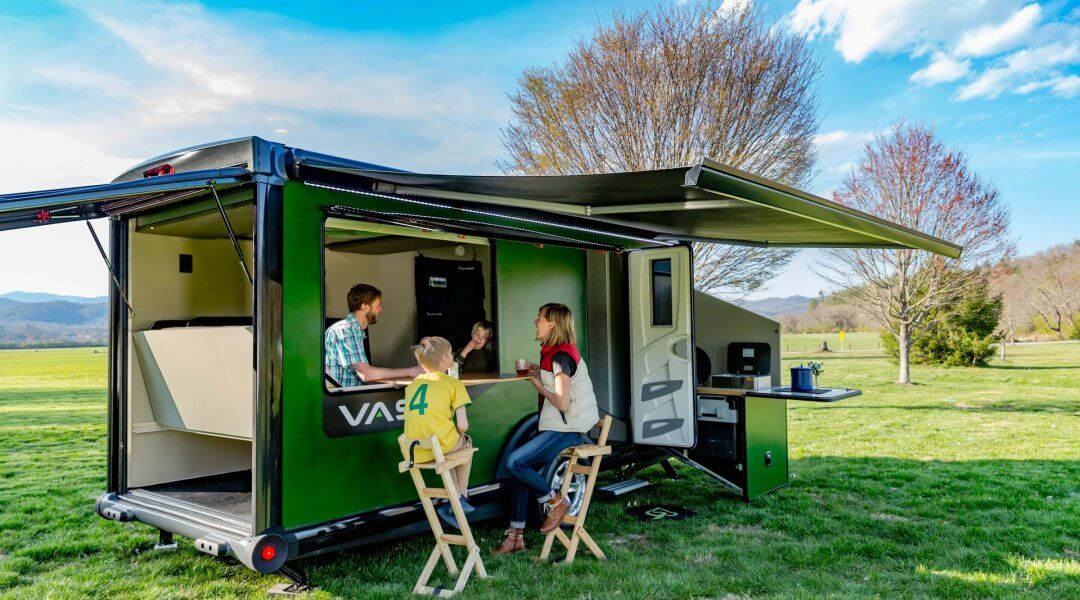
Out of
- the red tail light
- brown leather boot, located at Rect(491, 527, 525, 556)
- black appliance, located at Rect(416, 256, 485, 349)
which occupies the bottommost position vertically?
brown leather boot, located at Rect(491, 527, 525, 556)

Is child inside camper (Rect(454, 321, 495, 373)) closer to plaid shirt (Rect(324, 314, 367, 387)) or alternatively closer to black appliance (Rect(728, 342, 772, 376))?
plaid shirt (Rect(324, 314, 367, 387))

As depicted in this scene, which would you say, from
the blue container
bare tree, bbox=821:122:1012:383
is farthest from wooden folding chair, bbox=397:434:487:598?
bare tree, bbox=821:122:1012:383

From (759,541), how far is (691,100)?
23.8 ft

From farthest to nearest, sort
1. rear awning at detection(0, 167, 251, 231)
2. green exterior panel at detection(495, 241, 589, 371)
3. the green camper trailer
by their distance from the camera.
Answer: green exterior panel at detection(495, 241, 589, 371) < the green camper trailer < rear awning at detection(0, 167, 251, 231)

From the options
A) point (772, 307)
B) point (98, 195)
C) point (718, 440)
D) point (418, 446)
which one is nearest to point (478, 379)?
point (418, 446)

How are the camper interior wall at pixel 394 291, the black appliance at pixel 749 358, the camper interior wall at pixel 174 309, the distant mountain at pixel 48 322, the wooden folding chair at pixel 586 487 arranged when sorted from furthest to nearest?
1. the distant mountain at pixel 48 322
2. the black appliance at pixel 749 358
3. the camper interior wall at pixel 394 291
4. the camper interior wall at pixel 174 309
5. the wooden folding chair at pixel 586 487

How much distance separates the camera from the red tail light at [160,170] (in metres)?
3.66

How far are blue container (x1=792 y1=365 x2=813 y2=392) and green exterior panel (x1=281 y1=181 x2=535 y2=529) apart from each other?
126 inches

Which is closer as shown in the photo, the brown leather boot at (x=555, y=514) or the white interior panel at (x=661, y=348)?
the brown leather boot at (x=555, y=514)

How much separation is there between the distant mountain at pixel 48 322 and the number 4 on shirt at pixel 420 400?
51337mm

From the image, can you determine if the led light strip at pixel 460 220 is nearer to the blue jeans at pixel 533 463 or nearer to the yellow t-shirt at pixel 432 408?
the yellow t-shirt at pixel 432 408

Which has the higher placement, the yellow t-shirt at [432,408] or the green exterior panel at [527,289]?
the green exterior panel at [527,289]

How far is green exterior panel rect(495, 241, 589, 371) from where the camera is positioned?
4660mm

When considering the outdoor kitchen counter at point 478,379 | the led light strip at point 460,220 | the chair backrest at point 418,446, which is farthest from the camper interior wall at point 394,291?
the chair backrest at point 418,446
